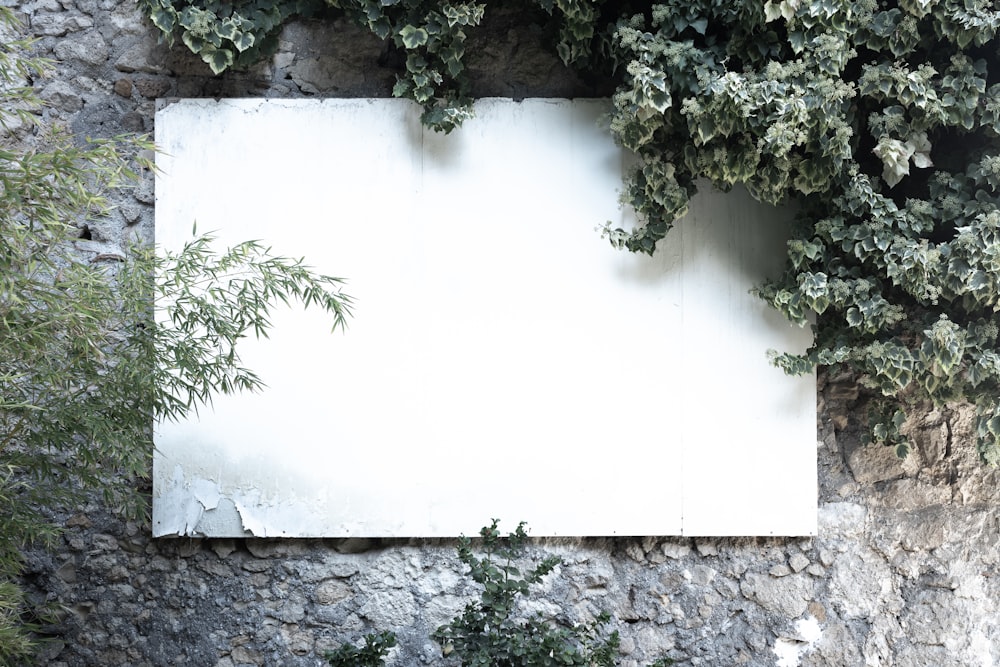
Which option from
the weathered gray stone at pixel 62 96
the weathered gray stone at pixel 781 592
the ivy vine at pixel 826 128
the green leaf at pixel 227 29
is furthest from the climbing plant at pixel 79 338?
the weathered gray stone at pixel 781 592

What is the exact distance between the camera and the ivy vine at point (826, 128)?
8.93 ft

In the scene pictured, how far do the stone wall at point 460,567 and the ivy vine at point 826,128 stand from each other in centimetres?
17

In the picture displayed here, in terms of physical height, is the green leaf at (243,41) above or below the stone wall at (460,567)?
above

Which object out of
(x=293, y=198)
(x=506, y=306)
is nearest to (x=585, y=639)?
(x=506, y=306)

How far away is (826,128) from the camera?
2725 millimetres

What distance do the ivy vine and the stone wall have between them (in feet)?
0.56

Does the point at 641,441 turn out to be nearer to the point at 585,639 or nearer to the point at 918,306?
the point at 585,639

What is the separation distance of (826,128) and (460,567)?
2.00 meters

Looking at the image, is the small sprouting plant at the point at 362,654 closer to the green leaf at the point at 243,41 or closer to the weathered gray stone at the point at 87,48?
the green leaf at the point at 243,41

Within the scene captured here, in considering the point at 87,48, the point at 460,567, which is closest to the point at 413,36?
the point at 87,48

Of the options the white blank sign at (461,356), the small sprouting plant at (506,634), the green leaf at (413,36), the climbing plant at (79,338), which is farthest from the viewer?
the white blank sign at (461,356)

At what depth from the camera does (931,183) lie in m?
2.92

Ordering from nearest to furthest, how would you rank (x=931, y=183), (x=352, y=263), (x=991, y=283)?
(x=991, y=283)
(x=931, y=183)
(x=352, y=263)

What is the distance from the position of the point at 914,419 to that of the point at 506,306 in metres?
1.63
